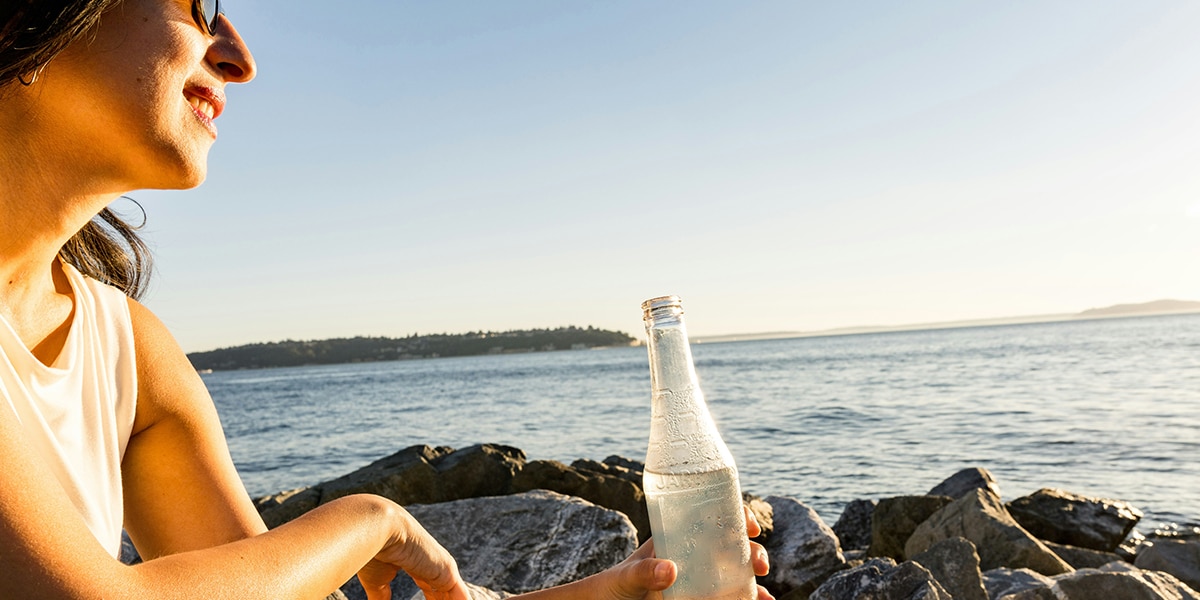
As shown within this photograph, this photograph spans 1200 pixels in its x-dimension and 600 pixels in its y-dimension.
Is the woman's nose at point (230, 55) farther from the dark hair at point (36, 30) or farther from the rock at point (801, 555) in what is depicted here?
the rock at point (801, 555)

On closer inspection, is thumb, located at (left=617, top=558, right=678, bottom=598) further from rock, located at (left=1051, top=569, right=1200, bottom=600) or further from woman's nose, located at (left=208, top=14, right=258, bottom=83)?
rock, located at (left=1051, top=569, right=1200, bottom=600)

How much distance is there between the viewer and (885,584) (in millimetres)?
3551

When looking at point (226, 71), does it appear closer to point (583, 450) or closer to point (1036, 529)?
point (1036, 529)

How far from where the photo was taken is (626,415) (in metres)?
27.0

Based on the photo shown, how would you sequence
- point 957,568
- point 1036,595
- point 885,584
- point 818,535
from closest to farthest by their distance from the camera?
point 885,584, point 1036,595, point 957,568, point 818,535

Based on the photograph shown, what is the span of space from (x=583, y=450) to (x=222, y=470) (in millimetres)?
17730

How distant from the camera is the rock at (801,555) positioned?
616 cm

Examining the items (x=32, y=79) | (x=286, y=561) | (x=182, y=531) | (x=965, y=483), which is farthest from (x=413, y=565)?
(x=965, y=483)

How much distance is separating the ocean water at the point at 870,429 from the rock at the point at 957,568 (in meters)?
5.24

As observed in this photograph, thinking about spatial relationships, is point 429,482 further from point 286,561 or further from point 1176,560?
point 286,561

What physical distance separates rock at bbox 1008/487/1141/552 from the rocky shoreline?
1 centimetres

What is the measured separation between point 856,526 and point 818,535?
3.00 m

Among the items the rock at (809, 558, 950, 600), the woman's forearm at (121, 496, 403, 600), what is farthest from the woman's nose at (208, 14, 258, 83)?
the rock at (809, 558, 950, 600)

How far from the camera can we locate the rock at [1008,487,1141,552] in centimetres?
823
